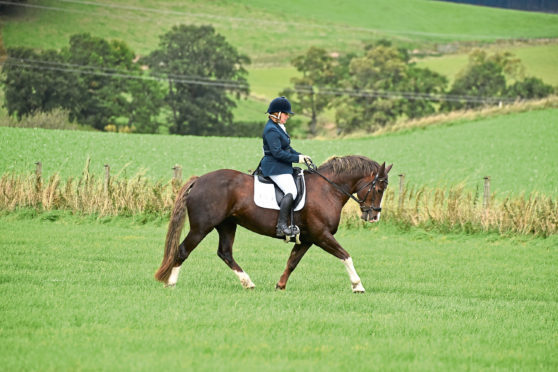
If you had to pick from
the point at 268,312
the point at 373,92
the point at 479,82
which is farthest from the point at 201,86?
the point at 268,312

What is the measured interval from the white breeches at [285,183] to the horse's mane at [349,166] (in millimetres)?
778

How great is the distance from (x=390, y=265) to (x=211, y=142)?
3746 centimetres

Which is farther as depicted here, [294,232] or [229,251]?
[229,251]

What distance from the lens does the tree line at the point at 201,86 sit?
73.9 m

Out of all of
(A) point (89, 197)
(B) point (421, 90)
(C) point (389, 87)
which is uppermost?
Result: (A) point (89, 197)

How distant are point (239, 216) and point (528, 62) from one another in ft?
342

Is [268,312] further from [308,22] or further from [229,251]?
[308,22]

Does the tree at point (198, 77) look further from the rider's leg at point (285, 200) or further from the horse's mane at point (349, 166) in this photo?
the rider's leg at point (285, 200)

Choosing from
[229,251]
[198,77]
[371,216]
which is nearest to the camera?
[229,251]

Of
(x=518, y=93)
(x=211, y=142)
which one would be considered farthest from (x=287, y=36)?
(x=211, y=142)

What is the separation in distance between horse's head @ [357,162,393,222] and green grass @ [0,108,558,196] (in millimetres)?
22398

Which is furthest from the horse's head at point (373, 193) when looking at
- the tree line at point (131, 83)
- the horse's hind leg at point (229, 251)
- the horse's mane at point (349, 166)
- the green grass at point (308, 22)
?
the green grass at point (308, 22)

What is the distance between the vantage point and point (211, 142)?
Result: 52.1 m

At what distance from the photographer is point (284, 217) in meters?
11.3
